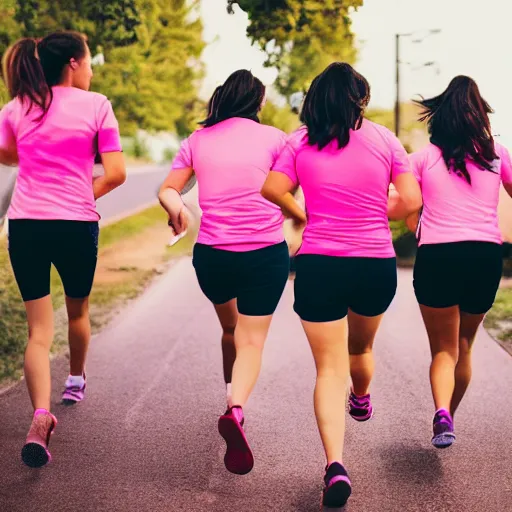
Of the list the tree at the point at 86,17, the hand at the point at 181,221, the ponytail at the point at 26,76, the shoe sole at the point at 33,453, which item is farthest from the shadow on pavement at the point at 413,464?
the tree at the point at 86,17

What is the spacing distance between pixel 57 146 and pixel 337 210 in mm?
1598

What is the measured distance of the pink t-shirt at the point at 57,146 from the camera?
4.63 metres

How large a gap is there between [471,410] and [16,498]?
9.88 feet

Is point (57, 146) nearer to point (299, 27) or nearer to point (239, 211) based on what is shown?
point (239, 211)

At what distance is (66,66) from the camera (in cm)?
479

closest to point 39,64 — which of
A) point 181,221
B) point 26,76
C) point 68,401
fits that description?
point 26,76

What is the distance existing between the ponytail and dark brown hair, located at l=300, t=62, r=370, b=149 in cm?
146

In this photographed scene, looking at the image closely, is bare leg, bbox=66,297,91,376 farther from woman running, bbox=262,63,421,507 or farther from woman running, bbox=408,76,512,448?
woman running, bbox=408,76,512,448

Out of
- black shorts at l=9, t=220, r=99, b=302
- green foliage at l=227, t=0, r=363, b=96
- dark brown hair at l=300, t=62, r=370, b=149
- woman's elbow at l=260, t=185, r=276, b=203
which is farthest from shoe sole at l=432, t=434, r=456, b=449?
green foliage at l=227, t=0, r=363, b=96

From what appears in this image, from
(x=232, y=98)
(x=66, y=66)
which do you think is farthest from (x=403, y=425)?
(x=66, y=66)

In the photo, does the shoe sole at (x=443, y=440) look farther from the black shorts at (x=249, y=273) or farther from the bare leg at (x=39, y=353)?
the bare leg at (x=39, y=353)

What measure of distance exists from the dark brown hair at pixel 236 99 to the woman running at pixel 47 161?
1.84 feet

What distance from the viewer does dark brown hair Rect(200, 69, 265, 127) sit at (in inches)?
180

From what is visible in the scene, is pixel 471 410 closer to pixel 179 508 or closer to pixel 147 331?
pixel 179 508
